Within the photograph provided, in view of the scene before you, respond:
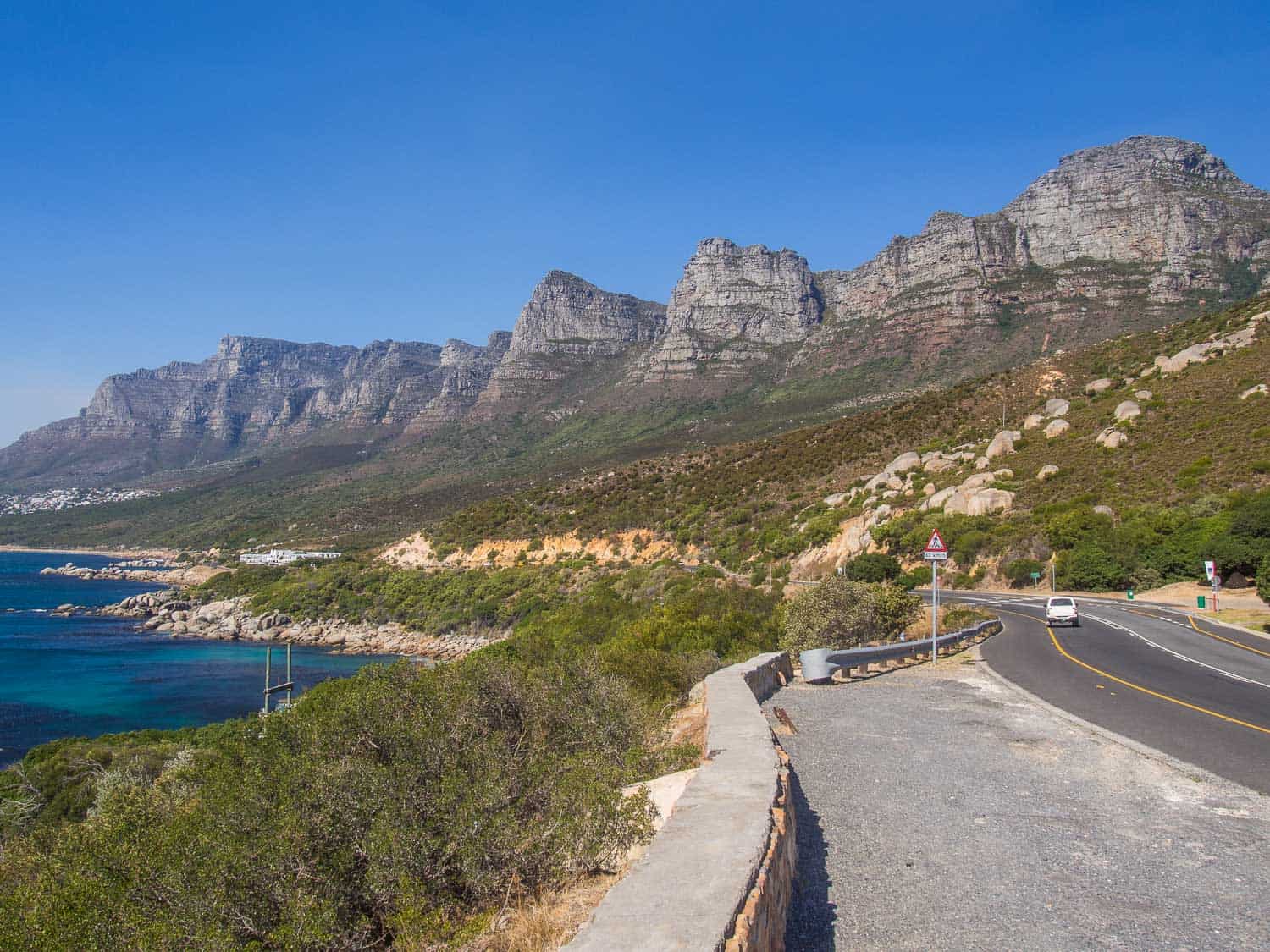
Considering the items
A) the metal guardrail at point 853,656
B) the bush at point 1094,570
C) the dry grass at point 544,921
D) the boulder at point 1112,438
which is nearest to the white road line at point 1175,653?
the metal guardrail at point 853,656

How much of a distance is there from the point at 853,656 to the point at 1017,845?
858 centimetres

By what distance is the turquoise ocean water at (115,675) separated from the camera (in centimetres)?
3725

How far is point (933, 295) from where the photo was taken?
418ft

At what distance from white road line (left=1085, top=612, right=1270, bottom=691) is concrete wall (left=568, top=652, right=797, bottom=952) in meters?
11.4

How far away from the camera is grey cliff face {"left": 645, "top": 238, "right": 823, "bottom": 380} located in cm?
15550

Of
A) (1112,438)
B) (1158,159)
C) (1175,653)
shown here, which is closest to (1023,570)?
(1112,438)

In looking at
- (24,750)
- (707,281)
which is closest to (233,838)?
(24,750)

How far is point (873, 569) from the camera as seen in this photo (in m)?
31.5

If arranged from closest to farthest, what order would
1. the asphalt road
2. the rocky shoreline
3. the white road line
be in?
the asphalt road
the white road line
the rocky shoreline

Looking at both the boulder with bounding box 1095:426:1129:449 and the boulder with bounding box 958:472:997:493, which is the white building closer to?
the boulder with bounding box 958:472:997:493

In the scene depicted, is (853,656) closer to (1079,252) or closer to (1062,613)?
(1062,613)

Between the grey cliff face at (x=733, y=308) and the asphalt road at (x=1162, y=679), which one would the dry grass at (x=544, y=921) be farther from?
the grey cliff face at (x=733, y=308)

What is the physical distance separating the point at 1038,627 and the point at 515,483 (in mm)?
80884

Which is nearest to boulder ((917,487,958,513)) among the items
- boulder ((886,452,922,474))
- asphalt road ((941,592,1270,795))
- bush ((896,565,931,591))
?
boulder ((886,452,922,474))
